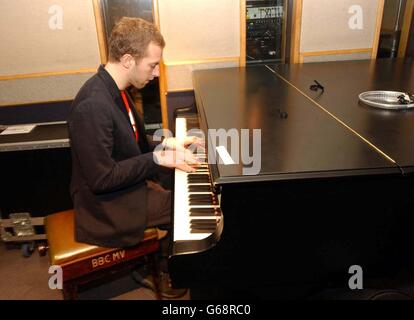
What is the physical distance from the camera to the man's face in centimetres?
135

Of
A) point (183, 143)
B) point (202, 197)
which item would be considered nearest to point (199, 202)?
point (202, 197)

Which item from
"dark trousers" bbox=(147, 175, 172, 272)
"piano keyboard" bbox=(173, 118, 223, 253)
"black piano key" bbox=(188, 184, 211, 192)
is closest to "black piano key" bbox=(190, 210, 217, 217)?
"piano keyboard" bbox=(173, 118, 223, 253)

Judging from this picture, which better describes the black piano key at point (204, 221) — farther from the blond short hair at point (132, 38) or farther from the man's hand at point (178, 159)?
the blond short hair at point (132, 38)

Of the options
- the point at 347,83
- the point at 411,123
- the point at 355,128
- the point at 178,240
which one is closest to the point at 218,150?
the point at 178,240

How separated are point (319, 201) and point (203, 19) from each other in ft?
6.86

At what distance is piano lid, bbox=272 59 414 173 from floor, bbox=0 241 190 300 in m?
1.19

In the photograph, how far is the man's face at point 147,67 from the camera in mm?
1351

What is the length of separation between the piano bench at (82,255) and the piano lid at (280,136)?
0.61 metres

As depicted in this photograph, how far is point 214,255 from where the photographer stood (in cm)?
102

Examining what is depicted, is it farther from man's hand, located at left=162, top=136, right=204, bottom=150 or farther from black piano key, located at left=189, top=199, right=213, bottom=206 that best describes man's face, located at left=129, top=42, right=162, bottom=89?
black piano key, located at left=189, top=199, right=213, bottom=206

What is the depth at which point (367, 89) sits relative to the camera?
179 centimetres

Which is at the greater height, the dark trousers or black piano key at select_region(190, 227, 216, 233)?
black piano key at select_region(190, 227, 216, 233)

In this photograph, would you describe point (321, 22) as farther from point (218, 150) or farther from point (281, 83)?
point (218, 150)

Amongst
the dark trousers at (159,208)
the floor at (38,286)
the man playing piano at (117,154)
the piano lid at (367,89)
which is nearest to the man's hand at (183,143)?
Result: the man playing piano at (117,154)
